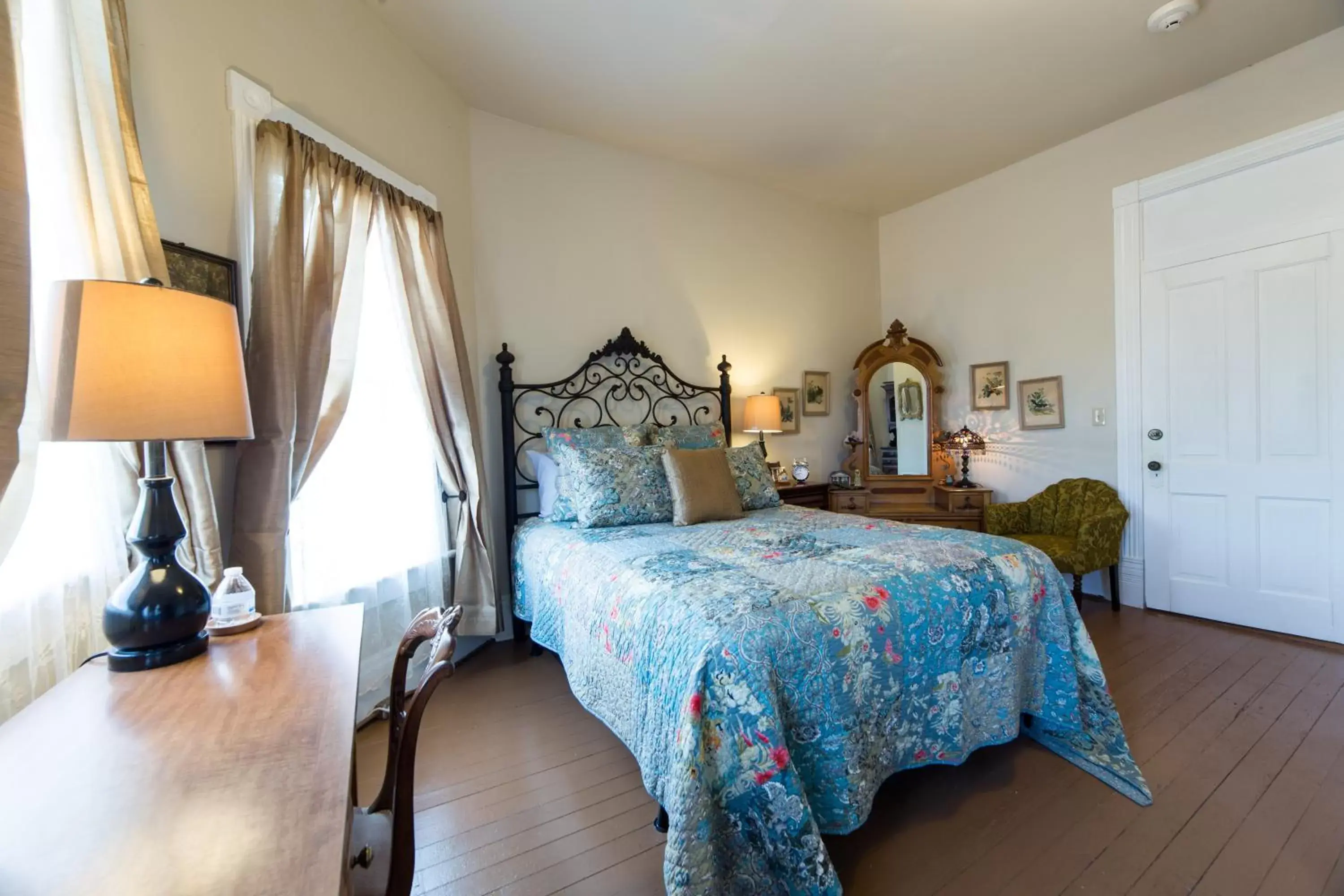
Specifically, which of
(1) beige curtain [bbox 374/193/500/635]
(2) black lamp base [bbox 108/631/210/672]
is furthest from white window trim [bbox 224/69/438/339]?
(2) black lamp base [bbox 108/631/210/672]

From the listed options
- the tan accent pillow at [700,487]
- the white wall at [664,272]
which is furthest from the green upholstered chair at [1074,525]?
the tan accent pillow at [700,487]

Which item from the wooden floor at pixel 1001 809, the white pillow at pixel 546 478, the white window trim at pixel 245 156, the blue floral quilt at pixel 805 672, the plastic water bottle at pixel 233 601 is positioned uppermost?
the white window trim at pixel 245 156

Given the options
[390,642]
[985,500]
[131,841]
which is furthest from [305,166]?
[985,500]

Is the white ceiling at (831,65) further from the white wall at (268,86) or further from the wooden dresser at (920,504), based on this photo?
the wooden dresser at (920,504)

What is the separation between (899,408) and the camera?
406 cm

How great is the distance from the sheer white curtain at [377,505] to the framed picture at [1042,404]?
369 cm

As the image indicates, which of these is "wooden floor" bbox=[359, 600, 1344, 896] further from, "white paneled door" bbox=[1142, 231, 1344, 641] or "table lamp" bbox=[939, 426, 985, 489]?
"table lamp" bbox=[939, 426, 985, 489]

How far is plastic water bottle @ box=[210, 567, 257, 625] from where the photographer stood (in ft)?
3.99

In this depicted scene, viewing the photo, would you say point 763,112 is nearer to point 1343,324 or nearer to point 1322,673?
point 1343,324

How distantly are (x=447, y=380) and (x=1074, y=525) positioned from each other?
3.63 metres

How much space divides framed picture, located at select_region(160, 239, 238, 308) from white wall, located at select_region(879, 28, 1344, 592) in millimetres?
4221

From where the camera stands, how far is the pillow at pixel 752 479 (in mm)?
2889

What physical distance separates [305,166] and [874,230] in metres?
4.14

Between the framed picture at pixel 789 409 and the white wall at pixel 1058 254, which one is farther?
the framed picture at pixel 789 409
